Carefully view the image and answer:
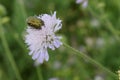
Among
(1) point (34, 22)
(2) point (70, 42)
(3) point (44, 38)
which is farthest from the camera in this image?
(2) point (70, 42)

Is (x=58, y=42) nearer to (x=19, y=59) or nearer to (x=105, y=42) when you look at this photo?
(x=105, y=42)

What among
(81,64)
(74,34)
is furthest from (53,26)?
(74,34)

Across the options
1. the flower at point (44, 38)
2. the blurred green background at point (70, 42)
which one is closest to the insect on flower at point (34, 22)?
the flower at point (44, 38)

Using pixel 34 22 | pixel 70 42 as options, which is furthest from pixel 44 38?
pixel 70 42

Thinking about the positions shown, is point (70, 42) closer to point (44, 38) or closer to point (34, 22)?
point (44, 38)

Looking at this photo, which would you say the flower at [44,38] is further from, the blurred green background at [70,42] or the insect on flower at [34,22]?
the blurred green background at [70,42]

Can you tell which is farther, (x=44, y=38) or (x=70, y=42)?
(x=70, y=42)

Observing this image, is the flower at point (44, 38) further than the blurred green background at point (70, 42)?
No
